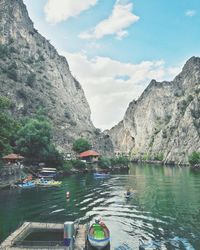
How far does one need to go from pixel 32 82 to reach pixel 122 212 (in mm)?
126463

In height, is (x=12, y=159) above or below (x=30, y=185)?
above

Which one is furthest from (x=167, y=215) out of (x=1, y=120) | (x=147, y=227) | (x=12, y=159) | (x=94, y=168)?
(x=94, y=168)

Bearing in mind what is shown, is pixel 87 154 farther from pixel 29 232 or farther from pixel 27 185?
pixel 29 232

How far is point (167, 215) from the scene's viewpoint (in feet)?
144

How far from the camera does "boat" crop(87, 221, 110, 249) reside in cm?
2828

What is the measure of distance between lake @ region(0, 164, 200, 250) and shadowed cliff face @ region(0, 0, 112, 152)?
241ft

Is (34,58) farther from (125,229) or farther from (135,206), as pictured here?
(125,229)

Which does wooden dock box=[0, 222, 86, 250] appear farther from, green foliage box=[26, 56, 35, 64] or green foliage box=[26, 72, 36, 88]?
green foliage box=[26, 56, 35, 64]

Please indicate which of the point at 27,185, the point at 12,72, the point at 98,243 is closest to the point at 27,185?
the point at 27,185

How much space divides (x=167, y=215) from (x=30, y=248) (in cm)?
2434

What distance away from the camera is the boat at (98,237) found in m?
28.3

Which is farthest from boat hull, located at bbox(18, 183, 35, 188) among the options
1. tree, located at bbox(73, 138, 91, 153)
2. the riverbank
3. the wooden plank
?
tree, located at bbox(73, 138, 91, 153)

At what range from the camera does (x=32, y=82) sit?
16175 cm

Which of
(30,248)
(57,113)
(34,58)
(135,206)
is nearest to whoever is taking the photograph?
(30,248)
